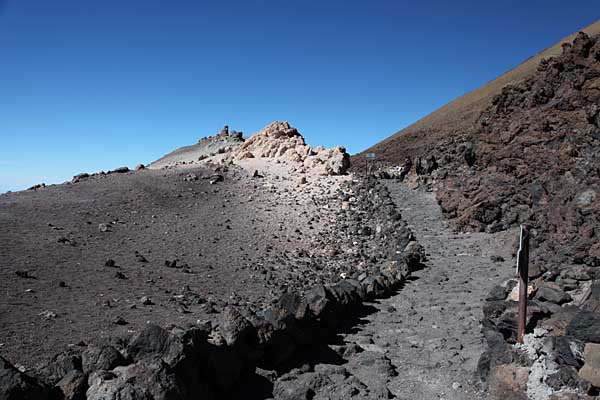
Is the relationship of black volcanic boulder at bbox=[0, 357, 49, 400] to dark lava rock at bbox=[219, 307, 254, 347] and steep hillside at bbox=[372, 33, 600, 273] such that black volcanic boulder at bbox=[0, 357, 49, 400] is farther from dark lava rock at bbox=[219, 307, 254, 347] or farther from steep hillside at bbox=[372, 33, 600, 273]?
steep hillside at bbox=[372, 33, 600, 273]

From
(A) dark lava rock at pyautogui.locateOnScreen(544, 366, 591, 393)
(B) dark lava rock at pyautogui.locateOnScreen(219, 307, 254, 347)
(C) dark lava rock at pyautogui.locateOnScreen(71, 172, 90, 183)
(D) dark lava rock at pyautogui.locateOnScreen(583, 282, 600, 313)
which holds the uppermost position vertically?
(C) dark lava rock at pyautogui.locateOnScreen(71, 172, 90, 183)

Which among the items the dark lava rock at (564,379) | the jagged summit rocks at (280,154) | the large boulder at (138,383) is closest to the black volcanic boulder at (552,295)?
the dark lava rock at (564,379)

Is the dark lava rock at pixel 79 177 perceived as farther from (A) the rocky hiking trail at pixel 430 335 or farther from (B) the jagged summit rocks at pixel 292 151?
(A) the rocky hiking trail at pixel 430 335

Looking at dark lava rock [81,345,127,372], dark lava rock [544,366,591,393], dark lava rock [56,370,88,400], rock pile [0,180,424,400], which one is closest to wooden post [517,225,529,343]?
dark lava rock [544,366,591,393]

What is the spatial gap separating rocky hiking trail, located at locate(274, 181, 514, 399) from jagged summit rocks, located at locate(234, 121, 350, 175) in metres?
9.99

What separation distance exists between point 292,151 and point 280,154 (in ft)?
1.94

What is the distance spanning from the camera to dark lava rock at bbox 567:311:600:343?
4.32 meters

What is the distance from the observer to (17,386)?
3467 millimetres

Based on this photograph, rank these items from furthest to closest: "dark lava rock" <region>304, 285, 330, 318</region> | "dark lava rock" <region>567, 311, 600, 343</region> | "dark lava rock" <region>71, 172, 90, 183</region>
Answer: "dark lava rock" <region>71, 172, 90, 183</region>, "dark lava rock" <region>304, 285, 330, 318</region>, "dark lava rock" <region>567, 311, 600, 343</region>

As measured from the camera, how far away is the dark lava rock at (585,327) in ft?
14.2

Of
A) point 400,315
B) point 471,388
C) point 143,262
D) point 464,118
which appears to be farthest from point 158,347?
point 464,118

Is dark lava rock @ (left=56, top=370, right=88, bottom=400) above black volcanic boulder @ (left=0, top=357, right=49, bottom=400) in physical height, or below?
below

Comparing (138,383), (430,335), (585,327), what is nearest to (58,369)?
(138,383)

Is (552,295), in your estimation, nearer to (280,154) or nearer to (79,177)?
(79,177)
